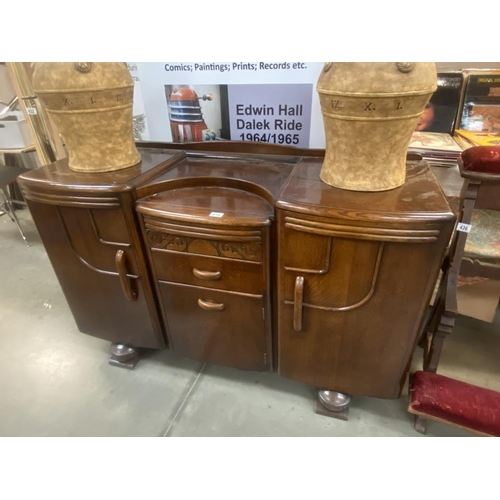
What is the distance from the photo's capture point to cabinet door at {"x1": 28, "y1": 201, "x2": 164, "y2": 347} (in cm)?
115

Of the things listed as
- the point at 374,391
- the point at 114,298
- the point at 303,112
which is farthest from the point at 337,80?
the point at 114,298

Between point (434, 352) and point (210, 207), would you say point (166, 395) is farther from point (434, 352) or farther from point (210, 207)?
point (434, 352)

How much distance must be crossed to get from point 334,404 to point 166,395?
0.67 metres

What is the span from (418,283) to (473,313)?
87 centimetres

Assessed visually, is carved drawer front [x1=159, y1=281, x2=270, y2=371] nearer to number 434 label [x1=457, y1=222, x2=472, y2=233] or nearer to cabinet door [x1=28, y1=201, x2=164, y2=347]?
cabinet door [x1=28, y1=201, x2=164, y2=347]

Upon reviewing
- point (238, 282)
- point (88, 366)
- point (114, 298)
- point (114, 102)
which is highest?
point (114, 102)

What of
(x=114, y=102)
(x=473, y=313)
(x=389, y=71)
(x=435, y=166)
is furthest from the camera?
(x=473, y=313)

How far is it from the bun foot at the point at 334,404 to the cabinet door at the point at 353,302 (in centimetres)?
7

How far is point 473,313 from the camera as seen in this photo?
1541 mm

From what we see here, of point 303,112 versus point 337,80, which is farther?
point 303,112

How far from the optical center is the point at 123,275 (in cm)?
120

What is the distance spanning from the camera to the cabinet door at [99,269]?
1.15 meters

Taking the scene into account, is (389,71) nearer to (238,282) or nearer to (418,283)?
(418,283)

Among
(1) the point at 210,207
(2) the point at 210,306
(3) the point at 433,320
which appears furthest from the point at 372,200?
(3) the point at 433,320
